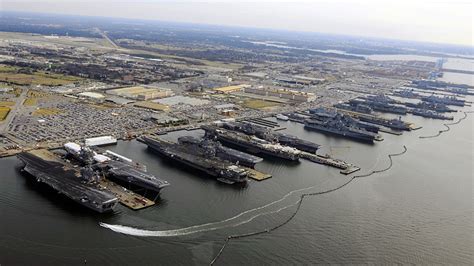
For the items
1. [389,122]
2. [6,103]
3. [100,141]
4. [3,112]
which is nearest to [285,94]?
[389,122]

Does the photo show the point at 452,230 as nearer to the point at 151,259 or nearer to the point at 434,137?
the point at 151,259

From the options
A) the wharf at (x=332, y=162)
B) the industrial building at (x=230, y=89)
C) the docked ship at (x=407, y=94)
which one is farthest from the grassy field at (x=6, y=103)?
the docked ship at (x=407, y=94)

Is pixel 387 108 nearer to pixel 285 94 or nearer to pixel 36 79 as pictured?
pixel 285 94

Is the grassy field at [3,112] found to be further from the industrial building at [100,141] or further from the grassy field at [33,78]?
the grassy field at [33,78]

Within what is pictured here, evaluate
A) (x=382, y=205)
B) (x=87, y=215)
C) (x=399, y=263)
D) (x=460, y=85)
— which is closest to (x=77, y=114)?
(x=87, y=215)

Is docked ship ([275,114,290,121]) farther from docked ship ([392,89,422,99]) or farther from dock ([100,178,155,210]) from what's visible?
docked ship ([392,89,422,99])

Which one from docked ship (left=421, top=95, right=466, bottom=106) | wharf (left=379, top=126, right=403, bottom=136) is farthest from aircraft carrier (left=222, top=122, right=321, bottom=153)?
docked ship (left=421, top=95, right=466, bottom=106)
